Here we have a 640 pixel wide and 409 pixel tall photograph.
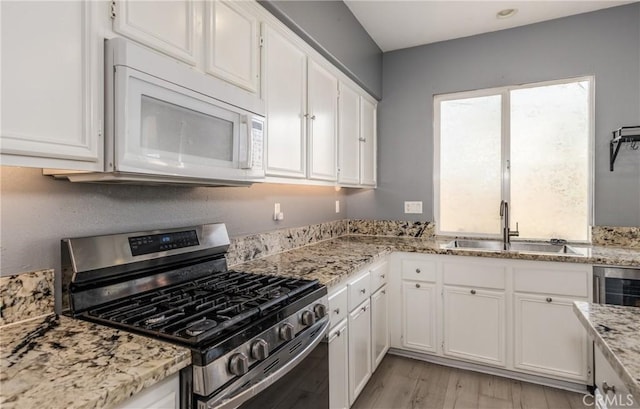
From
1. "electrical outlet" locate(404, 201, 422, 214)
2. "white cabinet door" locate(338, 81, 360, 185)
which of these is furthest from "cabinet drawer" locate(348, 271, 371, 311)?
"electrical outlet" locate(404, 201, 422, 214)

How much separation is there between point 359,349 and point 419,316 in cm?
77

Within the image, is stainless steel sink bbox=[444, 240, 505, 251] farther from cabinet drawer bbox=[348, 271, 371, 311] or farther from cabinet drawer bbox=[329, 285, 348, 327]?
cabinet drawer bbox=[329, 285, 348, 327]

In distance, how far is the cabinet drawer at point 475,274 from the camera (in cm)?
238

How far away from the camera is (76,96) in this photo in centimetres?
98

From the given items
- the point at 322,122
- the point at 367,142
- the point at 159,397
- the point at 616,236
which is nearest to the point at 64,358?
the point at 159,397

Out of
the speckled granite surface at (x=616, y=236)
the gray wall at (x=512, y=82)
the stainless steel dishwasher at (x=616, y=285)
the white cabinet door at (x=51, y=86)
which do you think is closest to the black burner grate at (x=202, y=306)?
the white cabinet door at (x=51, y=86)

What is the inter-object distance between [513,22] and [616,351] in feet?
9.37

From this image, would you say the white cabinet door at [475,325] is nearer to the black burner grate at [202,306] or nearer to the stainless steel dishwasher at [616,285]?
the stainless steel dishwasher at [616,285]

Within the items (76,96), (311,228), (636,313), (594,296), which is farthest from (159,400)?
Answer: (594,296)

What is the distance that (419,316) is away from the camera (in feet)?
8.64

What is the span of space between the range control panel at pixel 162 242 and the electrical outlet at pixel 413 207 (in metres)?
2.19

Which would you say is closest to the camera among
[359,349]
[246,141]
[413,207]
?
[246,141]

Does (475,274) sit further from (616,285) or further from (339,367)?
(339,367)

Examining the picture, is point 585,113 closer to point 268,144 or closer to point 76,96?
point 268,144
